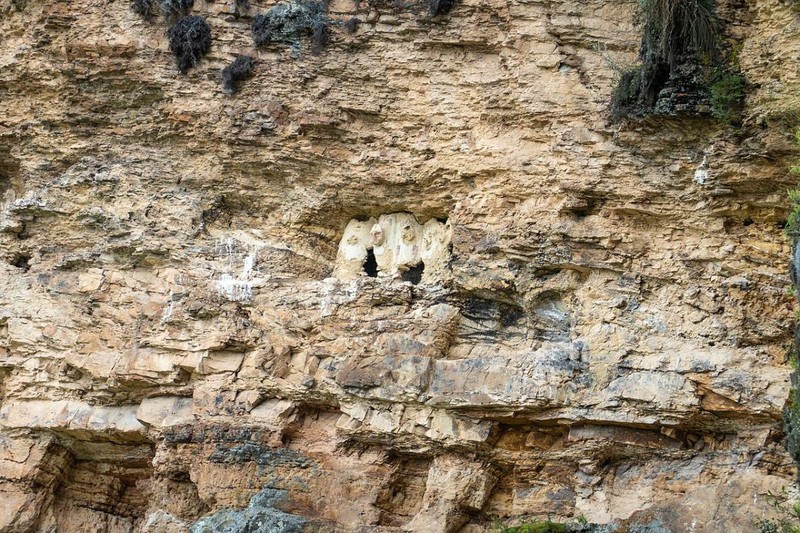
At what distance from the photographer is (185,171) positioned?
16.9m

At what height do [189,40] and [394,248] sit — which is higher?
[189,40]

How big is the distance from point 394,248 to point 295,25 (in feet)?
11.4

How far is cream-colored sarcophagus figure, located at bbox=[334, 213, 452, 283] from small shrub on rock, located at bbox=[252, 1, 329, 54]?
8.77 feet

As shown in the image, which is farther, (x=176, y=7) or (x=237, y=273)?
(x=176, y=7)

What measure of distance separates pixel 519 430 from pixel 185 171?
248 inches

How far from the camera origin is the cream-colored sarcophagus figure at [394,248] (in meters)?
15.9

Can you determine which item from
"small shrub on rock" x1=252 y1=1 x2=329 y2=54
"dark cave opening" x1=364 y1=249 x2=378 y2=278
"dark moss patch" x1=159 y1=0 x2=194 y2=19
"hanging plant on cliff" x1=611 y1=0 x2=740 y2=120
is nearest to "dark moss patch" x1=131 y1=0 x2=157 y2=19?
"dark moss patch" x1=159 y1=0 x2=194 y2=19

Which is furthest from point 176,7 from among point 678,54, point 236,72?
point 678,54

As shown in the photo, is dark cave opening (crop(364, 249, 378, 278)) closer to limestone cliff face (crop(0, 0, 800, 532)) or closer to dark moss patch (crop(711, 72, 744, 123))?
limestone cliff face (crop(0, 0, 800, 532))

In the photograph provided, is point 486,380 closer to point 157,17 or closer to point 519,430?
point 519,430

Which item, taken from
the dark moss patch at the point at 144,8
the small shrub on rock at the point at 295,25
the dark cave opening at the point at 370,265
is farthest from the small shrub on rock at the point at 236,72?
the dark cave opening at the point at 370,265

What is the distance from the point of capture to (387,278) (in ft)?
51.6

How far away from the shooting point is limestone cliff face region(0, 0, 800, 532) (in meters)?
13.7

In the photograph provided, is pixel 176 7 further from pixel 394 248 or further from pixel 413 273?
pixel 413 273
